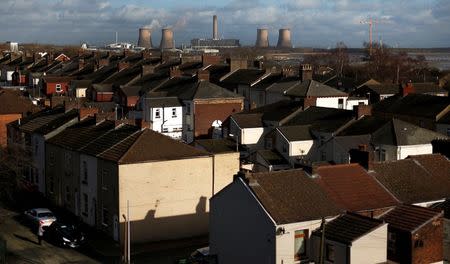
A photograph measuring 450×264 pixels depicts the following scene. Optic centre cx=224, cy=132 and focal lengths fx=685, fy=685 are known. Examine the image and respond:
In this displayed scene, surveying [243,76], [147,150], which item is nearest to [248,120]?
[147,150]

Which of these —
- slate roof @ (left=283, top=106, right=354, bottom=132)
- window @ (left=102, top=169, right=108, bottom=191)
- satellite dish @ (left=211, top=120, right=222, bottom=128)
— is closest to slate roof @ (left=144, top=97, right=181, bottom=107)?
satellite dish @ (left=211, top=120, right=222, bottom=128)

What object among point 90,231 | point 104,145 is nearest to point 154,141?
point 104,145

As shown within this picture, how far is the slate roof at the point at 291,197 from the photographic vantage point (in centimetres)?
2524

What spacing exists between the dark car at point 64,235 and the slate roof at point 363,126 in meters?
19.9

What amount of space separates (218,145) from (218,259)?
17357mm

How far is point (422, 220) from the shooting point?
25.0 metres

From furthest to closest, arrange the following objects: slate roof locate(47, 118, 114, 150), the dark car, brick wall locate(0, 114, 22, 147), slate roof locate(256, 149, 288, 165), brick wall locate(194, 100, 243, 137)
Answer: brick wall locate(194, 100, 243, 137) < brick wall locate(0, 114, 22, 147) < slate roof locate(256, 149, 288, 165) < slate roof locate(47, 118, 114, 150) < the dark car

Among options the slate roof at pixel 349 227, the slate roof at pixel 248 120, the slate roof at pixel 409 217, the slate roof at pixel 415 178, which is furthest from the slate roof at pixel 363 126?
the slate roof at pixel 349 227

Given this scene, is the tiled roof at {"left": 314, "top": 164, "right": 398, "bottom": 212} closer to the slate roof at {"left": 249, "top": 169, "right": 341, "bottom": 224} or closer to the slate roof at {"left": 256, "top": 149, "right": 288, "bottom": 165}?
the slate roof at {"left": 249, "top": 169, "right": 341, "bottom": 224}

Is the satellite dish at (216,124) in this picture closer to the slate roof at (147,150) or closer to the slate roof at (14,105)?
the slate roof at (14,105)

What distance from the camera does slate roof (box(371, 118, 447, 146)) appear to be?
4272cm

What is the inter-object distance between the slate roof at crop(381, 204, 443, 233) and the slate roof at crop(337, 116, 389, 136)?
18147 millimetres

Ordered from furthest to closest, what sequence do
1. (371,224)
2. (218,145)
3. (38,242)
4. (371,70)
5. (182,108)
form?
(371,70), (182,108), (218,145), (38,242), (371,224)

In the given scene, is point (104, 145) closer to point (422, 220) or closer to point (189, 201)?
point (189, 201)
